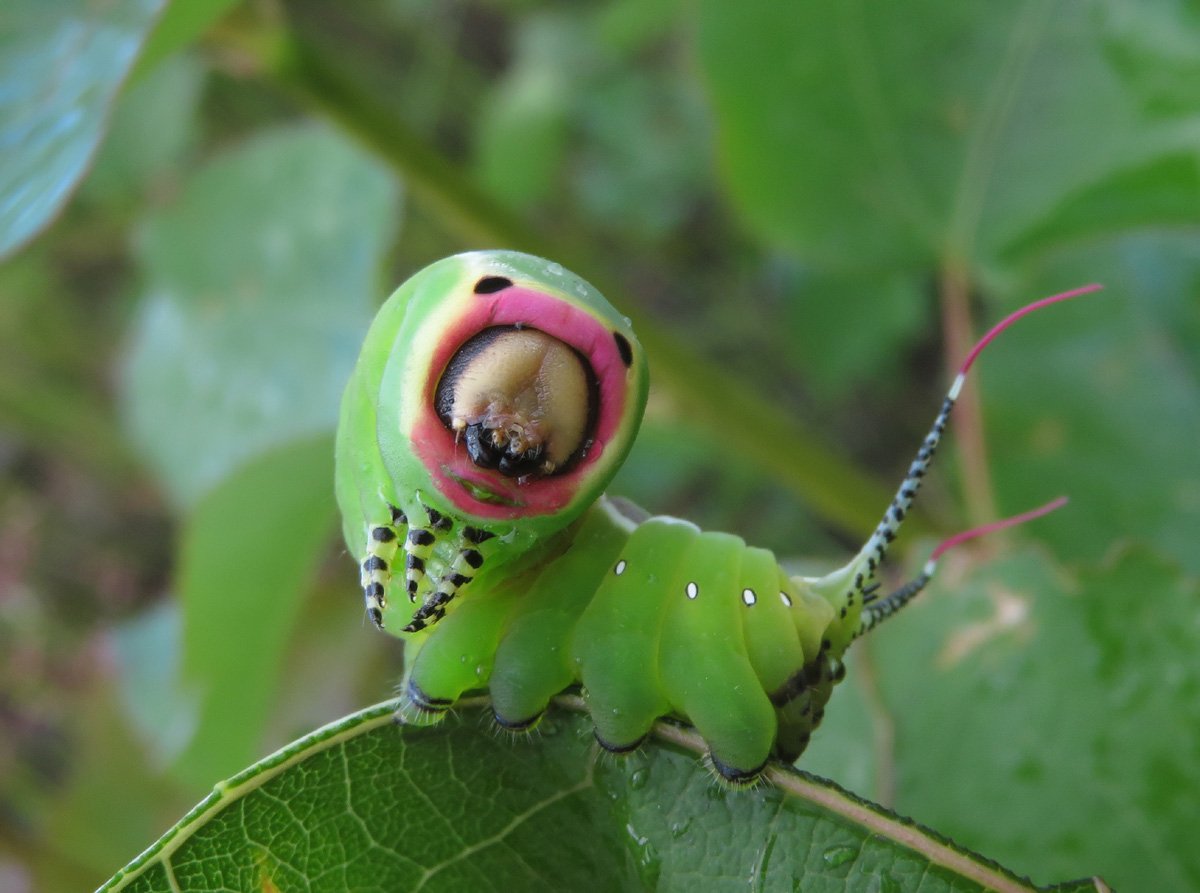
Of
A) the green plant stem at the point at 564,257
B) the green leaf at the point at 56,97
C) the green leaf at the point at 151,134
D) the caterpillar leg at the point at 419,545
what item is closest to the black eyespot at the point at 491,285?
the caterpillar leg at the point at 419,545

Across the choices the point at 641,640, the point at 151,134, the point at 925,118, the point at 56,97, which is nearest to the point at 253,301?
the point at 151,134

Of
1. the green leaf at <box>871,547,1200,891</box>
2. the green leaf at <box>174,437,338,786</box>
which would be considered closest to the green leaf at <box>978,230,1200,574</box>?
the green leaf at <box>871,547,1200,891</box>

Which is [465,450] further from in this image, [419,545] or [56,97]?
[56,97]

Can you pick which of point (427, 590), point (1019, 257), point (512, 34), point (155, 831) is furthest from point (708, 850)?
point (512, 34)

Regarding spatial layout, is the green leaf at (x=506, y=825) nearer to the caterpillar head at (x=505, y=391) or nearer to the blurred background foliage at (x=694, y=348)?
the caterpillar head at (x=505, y=391)

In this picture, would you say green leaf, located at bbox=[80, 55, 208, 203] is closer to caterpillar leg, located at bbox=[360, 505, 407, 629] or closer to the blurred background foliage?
the blurred background foliage

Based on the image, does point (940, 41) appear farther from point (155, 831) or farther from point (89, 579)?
point (89, 579)

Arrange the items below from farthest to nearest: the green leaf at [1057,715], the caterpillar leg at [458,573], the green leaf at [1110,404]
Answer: the green leaf at [1110,404] < the green leaf at [1057,715] < the caterpillar leg at [458,573]
